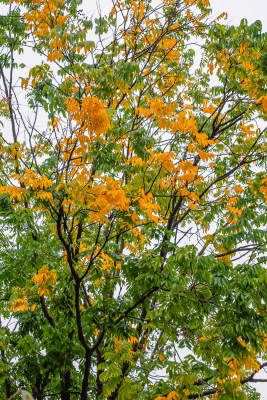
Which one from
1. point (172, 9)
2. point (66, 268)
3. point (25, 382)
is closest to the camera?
point (66, 268)

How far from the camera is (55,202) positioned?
410 centimetres

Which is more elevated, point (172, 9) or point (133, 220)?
point (172, 9)

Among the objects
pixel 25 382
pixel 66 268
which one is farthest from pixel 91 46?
pixel 25 382

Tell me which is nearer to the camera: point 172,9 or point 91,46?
point 91,46

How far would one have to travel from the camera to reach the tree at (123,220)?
13.1ft

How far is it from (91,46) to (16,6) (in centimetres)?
235

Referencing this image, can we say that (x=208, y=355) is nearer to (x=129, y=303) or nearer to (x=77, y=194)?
(x=129, y=303)

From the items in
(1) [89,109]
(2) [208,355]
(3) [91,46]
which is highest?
(3) [91,46]

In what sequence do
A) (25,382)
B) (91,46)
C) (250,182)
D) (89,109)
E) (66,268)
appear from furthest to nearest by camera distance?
(250,182)
(25,382)
(66,268)
(91,46)
(89,109)

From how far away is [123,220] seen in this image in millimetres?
4398

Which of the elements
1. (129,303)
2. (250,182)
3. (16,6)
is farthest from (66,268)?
(16,6)

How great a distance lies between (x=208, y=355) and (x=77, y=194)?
8.04ft

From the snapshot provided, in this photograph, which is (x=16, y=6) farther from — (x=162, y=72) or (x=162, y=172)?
(x=162, y=172)

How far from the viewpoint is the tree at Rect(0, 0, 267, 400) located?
3.99 metres
